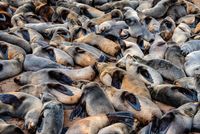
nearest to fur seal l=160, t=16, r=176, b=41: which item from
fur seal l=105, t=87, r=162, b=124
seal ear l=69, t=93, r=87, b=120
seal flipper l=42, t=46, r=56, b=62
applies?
seal flipper l=42, t=46, r=56, b=62

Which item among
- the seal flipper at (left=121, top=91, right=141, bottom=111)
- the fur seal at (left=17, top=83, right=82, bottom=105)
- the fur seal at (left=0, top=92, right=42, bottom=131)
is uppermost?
the seal flipper at (left=121, top=91, right=141, bottom=111)

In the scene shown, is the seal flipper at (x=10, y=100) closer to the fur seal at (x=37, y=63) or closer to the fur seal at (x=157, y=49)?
the fur seal at (x=37, y=63)

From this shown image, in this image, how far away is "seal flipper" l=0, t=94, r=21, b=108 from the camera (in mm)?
5438

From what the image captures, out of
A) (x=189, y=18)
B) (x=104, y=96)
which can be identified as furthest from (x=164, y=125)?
(x=189, y=18)

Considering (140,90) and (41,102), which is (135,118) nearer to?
(140,90)

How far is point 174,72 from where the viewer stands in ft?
22.2

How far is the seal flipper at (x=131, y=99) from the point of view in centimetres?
553

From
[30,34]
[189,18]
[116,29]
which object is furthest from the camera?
[189,18]

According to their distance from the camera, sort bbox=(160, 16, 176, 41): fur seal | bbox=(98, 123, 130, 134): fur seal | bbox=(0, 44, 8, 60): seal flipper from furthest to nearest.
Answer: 1. bbox=(160, 16, 176, 41): fur seal
2. bbox=(0, 44, 8, 60): seal flipper
3. bbox=(98, 123, 130, 134): fur seal

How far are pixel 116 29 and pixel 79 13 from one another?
4.81 ft

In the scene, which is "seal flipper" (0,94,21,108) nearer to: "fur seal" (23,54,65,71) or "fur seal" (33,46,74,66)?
"fur seal" (23,54,65,71)

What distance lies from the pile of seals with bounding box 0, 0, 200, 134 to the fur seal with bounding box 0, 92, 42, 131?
0.5 inches

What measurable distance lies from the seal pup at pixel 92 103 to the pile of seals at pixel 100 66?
0.04ft

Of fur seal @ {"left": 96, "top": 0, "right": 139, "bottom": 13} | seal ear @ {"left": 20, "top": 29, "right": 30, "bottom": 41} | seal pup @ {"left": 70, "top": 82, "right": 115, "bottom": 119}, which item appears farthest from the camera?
fur seal @ {"left": 96, "top": 0, "right": 139, "bottom": 13}
